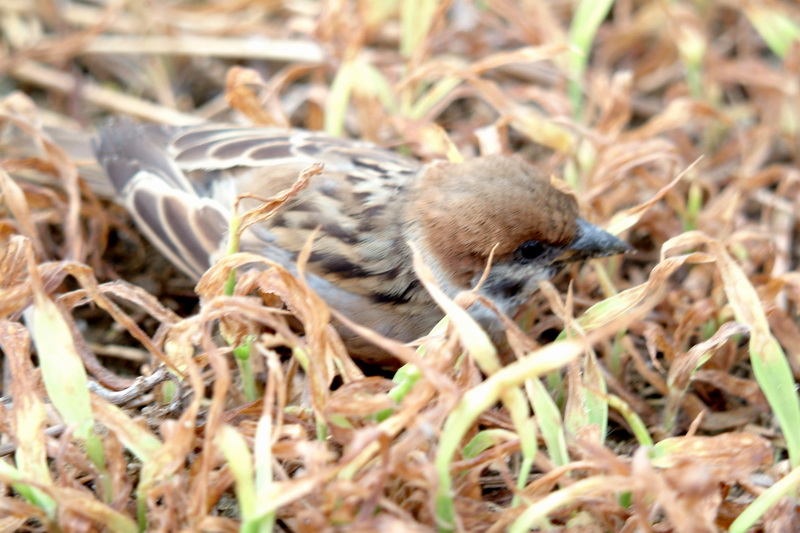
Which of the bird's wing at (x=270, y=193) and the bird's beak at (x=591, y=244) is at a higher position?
Answer: the bird's wing at (x=270, y=193)

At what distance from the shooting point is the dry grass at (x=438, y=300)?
1913 millimetres

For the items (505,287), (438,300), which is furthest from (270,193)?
(438,300)

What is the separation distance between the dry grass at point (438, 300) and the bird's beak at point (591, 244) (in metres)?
0.07

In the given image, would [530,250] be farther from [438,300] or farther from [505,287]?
[438,300]

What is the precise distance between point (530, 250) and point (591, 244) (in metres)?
0.21

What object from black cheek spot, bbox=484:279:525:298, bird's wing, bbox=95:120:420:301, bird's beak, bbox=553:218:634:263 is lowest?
black cheek spot, bbox=484:279:525:298

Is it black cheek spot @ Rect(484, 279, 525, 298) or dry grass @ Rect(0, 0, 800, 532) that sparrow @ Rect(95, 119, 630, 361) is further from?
dry grass @ Rect(0, 0, 800, 532)

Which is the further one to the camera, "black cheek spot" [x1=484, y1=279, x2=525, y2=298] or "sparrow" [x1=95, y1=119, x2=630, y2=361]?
"black cheek spot" [x1=484, y1=279, x2=525, y2=298]

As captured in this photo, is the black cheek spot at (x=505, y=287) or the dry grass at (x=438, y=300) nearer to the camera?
the dry grass at (x=438, y=300)

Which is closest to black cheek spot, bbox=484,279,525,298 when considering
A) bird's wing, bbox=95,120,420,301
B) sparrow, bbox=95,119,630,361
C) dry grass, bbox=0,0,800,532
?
sparrow, bbox=95,119,630,361

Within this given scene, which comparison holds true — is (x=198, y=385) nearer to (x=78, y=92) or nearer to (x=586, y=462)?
(x=586, y=462)

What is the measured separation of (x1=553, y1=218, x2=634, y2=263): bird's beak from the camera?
2738 mm

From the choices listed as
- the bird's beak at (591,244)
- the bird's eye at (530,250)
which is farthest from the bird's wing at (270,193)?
the bird's beak at (591,244)

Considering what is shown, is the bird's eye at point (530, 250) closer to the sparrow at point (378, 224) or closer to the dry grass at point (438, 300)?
the sparrow at point (378, 224)
